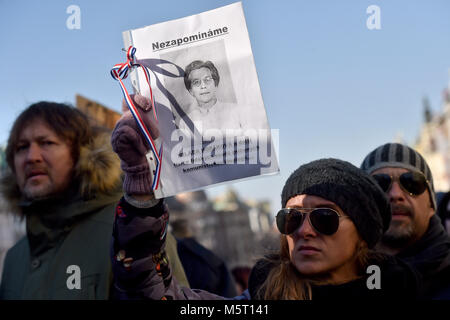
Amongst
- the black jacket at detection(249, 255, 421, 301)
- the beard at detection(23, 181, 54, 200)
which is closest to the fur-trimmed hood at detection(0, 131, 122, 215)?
the beard at detection(23, 181, 54, 200)

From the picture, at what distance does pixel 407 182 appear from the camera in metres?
2.21

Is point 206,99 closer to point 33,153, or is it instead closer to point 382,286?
point 382,286

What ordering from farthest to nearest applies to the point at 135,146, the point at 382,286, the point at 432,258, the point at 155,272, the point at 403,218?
1. the point at 403,218
2. the point at 432,258
3. the point at 382,286
4. the point at 155,272
5. the point at 135,146

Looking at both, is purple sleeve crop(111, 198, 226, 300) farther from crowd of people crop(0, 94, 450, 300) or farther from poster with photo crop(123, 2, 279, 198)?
poster with photo crop(123, 2, 279, 198)

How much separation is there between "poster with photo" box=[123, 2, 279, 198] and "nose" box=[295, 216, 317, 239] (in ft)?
1.10

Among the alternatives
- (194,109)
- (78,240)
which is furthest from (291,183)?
(78,240)

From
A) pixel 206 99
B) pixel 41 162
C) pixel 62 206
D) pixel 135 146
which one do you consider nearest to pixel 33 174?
pixel 41 162

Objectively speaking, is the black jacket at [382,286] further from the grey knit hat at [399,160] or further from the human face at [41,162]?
the human face at [41,162]

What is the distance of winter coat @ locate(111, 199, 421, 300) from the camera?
1.58 metres

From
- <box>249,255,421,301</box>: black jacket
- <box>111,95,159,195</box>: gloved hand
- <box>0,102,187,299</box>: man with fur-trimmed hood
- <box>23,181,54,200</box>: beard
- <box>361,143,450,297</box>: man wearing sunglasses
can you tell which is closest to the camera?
<box>111,95,159,195</box>: gloved hand

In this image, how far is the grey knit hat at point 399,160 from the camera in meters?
2.27

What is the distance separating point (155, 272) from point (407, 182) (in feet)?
4.38

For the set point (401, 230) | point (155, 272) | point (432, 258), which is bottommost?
point (432, 258)

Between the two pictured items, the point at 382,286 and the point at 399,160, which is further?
the point at 399,160
